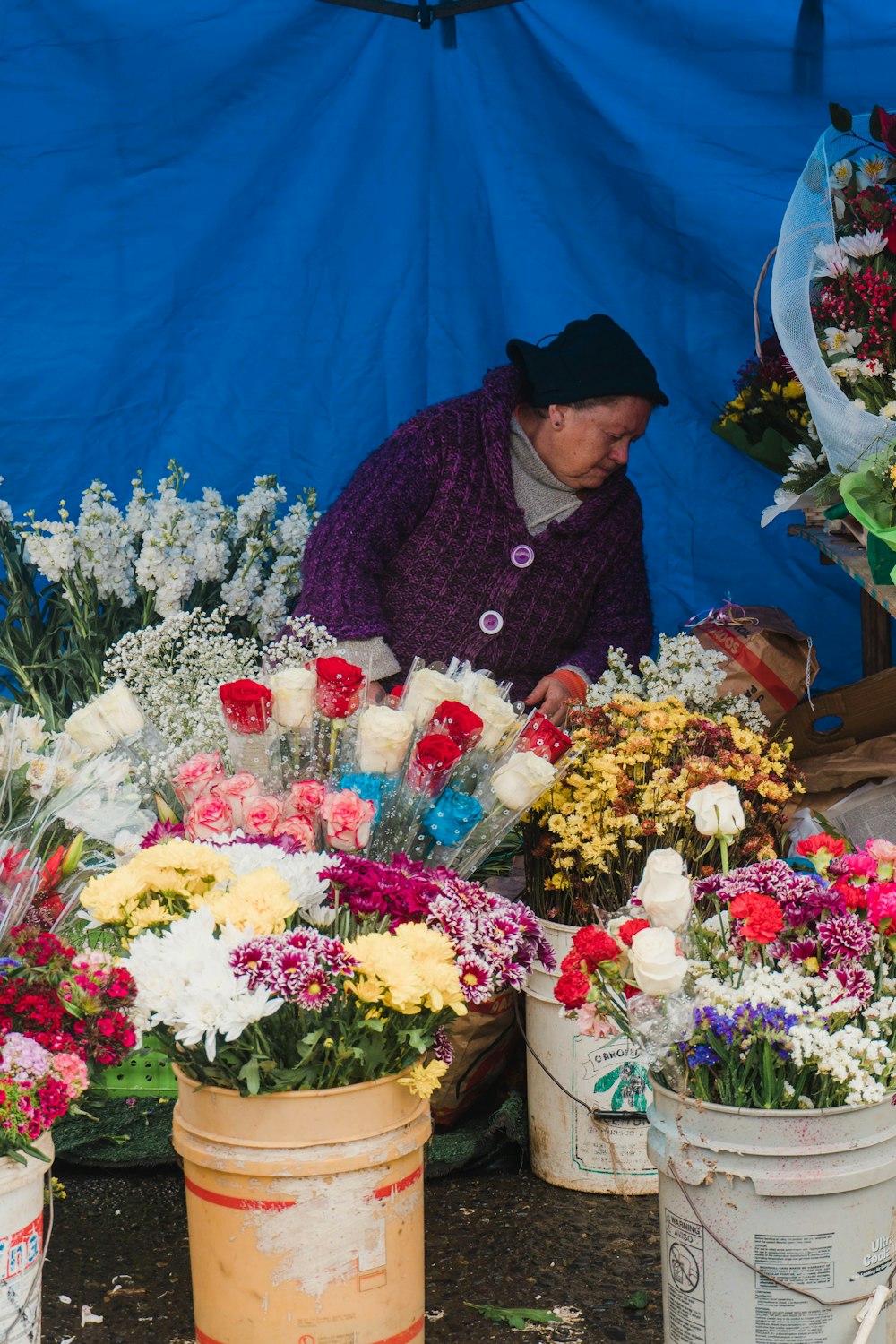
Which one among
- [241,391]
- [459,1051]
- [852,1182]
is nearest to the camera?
[852,1182]

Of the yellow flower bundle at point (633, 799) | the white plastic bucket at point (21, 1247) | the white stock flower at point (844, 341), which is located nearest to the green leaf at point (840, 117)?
the white stock flower at point (844, 341)

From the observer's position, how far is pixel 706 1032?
5.69 ft

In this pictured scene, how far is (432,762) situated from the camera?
87.5 inches

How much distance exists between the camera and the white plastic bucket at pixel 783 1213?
1.71 meters

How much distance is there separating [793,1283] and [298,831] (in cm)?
88

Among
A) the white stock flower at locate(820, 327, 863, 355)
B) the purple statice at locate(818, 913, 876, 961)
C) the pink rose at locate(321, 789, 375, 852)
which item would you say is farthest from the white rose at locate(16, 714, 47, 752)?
the white stock flower at locate(820, 327, 863, 355)

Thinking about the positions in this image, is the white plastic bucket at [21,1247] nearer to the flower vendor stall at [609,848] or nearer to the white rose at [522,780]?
the white rose at [522,780]

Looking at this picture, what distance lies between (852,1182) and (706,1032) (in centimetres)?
24

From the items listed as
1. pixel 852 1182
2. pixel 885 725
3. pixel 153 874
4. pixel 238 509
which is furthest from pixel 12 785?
pixel 885 725

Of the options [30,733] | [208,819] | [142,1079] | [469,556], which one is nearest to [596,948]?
[208,819]

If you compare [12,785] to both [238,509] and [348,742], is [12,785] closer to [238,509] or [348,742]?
[348,742]

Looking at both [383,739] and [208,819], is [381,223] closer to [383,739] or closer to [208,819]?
[383,739]

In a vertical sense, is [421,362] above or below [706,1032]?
above

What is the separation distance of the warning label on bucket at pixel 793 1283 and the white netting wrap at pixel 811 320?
4.64 ft
